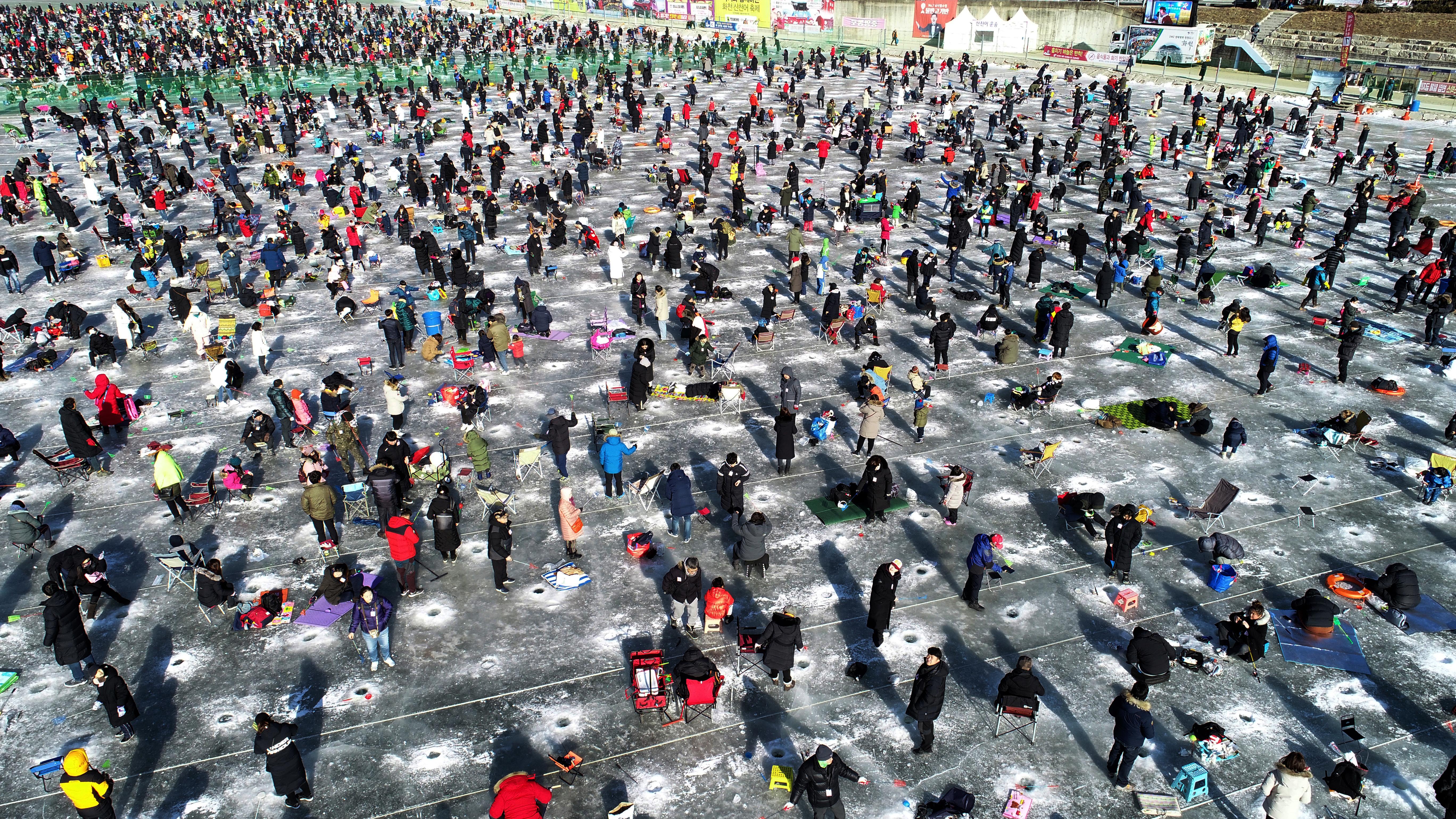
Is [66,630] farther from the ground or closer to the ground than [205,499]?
farther from the ground

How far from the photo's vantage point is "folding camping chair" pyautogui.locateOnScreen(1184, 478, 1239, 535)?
15.0 meters

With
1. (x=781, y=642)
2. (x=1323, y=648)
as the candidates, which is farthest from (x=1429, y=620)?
(x=781, y=642)

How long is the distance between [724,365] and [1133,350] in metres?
10.9

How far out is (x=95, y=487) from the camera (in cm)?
1703

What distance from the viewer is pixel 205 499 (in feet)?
53.1

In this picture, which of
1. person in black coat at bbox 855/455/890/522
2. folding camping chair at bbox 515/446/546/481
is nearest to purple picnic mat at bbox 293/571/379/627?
folding camping chair at bbox 515/446/546/481

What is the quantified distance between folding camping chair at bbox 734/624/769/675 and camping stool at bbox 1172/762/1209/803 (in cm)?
539

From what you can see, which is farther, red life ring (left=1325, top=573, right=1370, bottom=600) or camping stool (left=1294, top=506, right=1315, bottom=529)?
camping stool (left=1294, top=506, right=1315, bottom=529)

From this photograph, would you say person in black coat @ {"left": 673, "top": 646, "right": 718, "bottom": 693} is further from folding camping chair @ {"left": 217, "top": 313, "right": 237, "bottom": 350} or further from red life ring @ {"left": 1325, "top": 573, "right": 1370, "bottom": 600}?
folding camping chair @ {"left": 217, "top": 313, "right": 237, "bottom": 350}

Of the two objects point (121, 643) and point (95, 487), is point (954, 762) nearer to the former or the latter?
point (121, 643)

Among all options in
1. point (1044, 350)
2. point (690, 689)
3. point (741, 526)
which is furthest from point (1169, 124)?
point (690, 689)

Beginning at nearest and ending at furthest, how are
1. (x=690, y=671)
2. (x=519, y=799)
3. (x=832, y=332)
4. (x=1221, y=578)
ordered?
(x=519, y=799)
(x=690, y=671)
(x=1221, y=578)
(x=832, y=332)

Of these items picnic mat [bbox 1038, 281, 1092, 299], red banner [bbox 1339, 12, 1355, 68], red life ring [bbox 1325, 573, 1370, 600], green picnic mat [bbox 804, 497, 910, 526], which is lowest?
red life ring [bbox 1325, 573, 1370, 600]

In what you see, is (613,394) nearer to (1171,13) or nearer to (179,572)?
(179,572)
